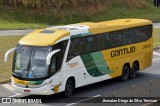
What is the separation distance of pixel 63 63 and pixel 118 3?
49.4 meters

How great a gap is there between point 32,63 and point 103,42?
16.2 ft

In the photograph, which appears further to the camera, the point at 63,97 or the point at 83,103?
the point at 63,97

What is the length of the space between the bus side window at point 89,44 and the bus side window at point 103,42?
0.42 metres

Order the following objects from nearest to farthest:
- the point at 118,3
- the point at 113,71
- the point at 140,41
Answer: the point at 113,71, the point at 140,41, the point at 118,3

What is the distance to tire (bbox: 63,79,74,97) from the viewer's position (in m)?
20.3

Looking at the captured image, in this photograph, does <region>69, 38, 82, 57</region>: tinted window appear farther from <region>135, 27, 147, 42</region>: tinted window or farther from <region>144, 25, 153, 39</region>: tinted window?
<region>144, 25, 153, 39</region>: tinted window

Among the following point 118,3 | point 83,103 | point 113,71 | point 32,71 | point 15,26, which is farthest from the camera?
point 118,3

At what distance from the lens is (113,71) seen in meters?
23.6

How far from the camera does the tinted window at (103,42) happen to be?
22484 mm

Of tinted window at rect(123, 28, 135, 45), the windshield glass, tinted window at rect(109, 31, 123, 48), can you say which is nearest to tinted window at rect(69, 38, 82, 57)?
the windshield glass

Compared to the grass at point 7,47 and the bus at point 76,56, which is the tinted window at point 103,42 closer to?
the bus at point 76,56

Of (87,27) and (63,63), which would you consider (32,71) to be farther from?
(87,27)

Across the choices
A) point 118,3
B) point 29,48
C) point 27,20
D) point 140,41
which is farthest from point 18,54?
point 118,3

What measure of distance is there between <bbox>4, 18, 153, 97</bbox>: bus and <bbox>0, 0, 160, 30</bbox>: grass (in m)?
25.2
